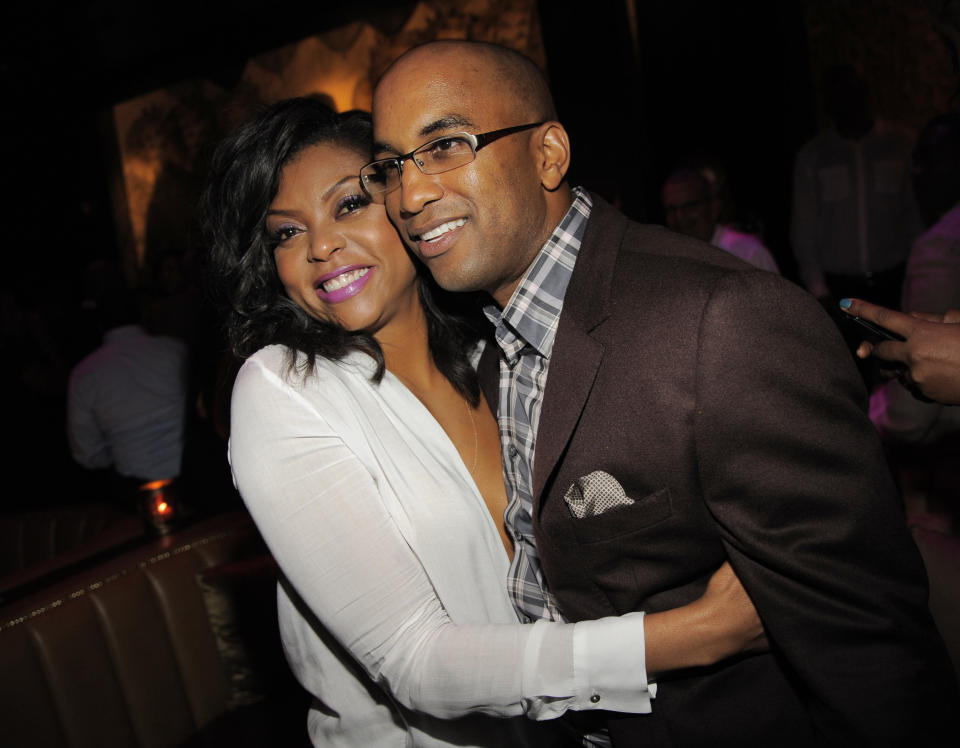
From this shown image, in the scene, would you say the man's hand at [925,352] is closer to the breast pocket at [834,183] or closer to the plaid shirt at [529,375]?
the plaid shirt at [529,375]

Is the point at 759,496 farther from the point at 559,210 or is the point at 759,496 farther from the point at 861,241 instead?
the point at 861,241

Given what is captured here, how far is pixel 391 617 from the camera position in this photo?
1.22 metres

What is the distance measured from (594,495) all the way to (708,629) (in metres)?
0.28

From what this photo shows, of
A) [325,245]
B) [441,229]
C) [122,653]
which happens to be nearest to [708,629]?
[441,229]

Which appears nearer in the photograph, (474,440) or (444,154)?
(444,154)

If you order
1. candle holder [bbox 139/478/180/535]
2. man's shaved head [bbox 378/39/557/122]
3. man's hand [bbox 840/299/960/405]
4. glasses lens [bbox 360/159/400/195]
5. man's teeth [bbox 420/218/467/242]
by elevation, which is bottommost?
candle holder [bbox 139/478/180/535]

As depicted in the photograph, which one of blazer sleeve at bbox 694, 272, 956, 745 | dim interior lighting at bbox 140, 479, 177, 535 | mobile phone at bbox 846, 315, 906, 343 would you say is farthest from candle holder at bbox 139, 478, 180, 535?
mobile phone at bbox 846, 315, 906, 343

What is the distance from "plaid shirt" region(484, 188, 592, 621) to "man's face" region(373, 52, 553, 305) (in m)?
0.08

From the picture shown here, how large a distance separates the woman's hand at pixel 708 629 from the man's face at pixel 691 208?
2.95 m

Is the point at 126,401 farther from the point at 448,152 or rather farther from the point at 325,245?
the point at 448,152

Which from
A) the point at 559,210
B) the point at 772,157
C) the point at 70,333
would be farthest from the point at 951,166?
the point at 70,333

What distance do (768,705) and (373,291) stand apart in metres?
1.19

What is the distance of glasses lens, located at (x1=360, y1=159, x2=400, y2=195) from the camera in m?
1.47

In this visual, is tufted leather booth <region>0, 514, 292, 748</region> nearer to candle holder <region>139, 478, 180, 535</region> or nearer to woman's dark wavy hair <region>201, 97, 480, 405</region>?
candle holder <region>139, 478, 180, 535</region>
